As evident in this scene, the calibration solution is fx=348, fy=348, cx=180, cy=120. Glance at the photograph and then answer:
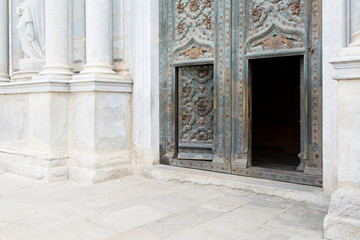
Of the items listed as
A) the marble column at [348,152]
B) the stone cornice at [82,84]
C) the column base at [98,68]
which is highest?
the column base at [98,68]

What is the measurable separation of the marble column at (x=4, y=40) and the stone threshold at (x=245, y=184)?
373 cm

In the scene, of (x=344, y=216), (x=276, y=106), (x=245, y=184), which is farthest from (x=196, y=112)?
(x=276, y=106)

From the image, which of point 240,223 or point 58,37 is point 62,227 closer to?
point 240,223

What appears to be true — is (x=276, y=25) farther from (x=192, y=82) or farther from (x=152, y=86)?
(x=152, y=86)

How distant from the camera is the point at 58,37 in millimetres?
5512

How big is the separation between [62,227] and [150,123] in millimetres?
2438

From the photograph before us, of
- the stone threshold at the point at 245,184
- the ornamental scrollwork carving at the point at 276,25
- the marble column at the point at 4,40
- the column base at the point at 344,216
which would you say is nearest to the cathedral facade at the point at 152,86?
the ornamental scrollwork carving at the point at 276,25

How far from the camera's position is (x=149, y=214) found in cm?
354

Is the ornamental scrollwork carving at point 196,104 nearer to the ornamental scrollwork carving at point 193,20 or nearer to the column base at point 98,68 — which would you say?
the ornamental scrollwork carving at point 193,20

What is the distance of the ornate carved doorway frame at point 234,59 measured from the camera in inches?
159

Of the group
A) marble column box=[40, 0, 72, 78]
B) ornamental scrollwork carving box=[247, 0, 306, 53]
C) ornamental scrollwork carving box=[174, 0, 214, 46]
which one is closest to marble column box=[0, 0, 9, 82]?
marble column box=[40, 0, 72, 78]

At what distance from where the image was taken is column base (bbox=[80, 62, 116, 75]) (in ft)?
16.9

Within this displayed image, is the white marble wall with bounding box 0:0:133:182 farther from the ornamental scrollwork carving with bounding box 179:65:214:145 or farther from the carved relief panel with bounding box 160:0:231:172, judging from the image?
the ornamental scrollwork carving with bounding box 179:65:214:145

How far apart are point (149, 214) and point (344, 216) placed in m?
1.80
